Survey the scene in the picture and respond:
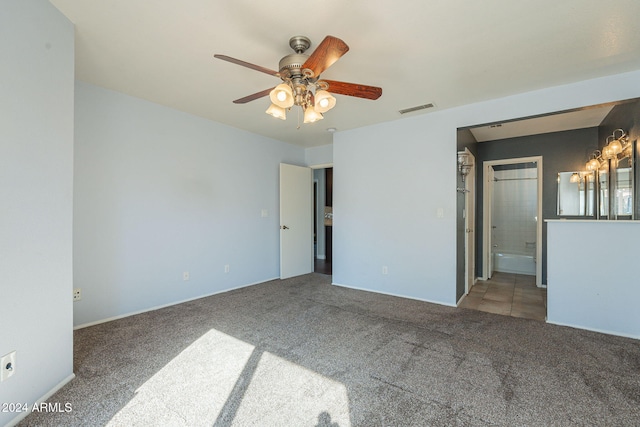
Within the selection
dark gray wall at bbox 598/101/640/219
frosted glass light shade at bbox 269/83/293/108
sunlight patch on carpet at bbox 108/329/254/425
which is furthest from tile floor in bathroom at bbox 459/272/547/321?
frosted glass light shade at bbox 269/83/293/108

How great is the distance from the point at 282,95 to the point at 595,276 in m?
3.35

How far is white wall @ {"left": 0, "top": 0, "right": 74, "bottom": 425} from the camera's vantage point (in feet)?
4.73

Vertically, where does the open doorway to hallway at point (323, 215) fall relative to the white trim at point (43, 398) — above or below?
above

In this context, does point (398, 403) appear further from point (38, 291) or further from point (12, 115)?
point (12, 115)

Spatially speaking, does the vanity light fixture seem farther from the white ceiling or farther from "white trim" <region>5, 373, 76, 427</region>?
"white trim" <region>5, 373, 76, 427</region>

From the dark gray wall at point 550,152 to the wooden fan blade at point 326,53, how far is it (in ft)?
13.9

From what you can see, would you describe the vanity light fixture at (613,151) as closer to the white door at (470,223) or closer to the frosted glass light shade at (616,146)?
the frosted glass light shade at (616,146)

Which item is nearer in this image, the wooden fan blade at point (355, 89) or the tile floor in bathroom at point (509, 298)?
the wooden fan blade at point (355, 89)

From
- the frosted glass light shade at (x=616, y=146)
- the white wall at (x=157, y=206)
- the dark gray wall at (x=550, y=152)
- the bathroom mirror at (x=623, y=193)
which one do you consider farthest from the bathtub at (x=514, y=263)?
the white wall at (x=157, y=206)

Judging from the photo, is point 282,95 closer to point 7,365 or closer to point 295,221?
point 7,365

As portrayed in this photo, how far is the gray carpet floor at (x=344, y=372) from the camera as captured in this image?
5.06ft

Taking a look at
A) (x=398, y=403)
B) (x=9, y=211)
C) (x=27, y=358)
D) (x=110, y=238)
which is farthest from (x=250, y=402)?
(x=110, y=238)

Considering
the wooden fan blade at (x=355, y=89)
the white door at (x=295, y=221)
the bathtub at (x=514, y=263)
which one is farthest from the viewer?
the bathtub at (x=514, y=263)

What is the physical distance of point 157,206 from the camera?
3240 millimetres
